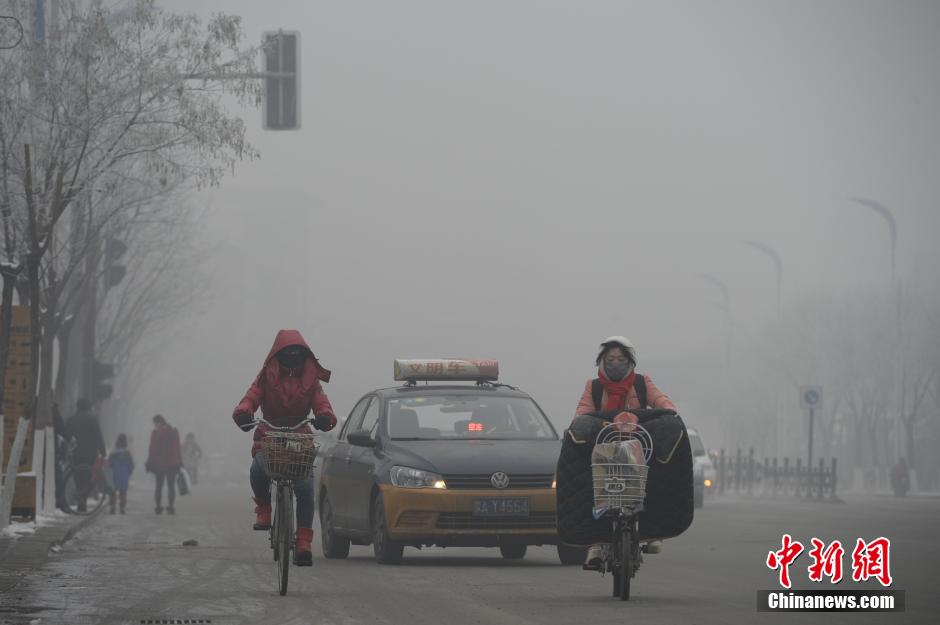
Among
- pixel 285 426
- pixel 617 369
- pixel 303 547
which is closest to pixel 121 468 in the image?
pixel 303 547

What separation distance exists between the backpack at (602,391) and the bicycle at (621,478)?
412 mm

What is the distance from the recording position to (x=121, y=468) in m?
35.1

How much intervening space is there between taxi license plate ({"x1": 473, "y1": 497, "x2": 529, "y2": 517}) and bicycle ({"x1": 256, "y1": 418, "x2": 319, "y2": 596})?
3.39 m

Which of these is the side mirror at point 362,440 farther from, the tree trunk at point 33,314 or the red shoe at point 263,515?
the tree trunk at point 33,314

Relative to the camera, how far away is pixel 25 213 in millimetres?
29078

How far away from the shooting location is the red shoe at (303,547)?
13570mm

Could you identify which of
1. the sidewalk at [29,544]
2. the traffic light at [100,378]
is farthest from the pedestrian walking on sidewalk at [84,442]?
the traffic light at [100,378]

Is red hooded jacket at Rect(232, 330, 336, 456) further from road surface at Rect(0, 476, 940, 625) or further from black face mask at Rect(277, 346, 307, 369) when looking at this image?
road surface at Rect(0, 476, 940, 625)

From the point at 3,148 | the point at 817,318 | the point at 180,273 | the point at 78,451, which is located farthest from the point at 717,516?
the point at 817,318

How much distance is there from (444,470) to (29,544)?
4.82 metres

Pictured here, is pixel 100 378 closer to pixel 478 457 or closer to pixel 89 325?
pixel 89 325

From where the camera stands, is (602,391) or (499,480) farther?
(499,480)

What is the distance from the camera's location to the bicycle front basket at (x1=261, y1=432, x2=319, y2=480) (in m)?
13.1

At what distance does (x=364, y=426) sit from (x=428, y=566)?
2421 mm
